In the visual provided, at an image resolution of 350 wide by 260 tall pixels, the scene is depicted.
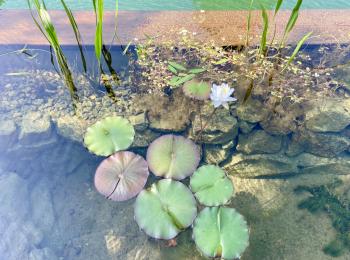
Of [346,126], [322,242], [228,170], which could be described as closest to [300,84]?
[346,126]

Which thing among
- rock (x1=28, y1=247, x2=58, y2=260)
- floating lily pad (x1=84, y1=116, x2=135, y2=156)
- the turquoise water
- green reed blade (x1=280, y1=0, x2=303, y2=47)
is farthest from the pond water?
the turquoise water

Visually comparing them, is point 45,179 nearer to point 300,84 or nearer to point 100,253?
point 100,253

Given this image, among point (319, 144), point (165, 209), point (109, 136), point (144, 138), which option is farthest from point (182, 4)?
point (165, 209)

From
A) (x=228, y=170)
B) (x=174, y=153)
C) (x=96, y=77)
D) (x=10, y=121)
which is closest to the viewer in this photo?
(x=174, y=153)

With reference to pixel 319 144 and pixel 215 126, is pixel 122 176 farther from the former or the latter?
pixel 319 144

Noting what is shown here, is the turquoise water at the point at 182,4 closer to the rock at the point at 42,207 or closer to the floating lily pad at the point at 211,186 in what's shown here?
the floating lily pad at the point at 211,186

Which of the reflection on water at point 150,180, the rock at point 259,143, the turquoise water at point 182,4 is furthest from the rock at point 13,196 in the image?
the turquoise water at point 182,4

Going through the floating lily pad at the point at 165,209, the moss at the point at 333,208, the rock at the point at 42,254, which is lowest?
the rock at the point at 42,254
